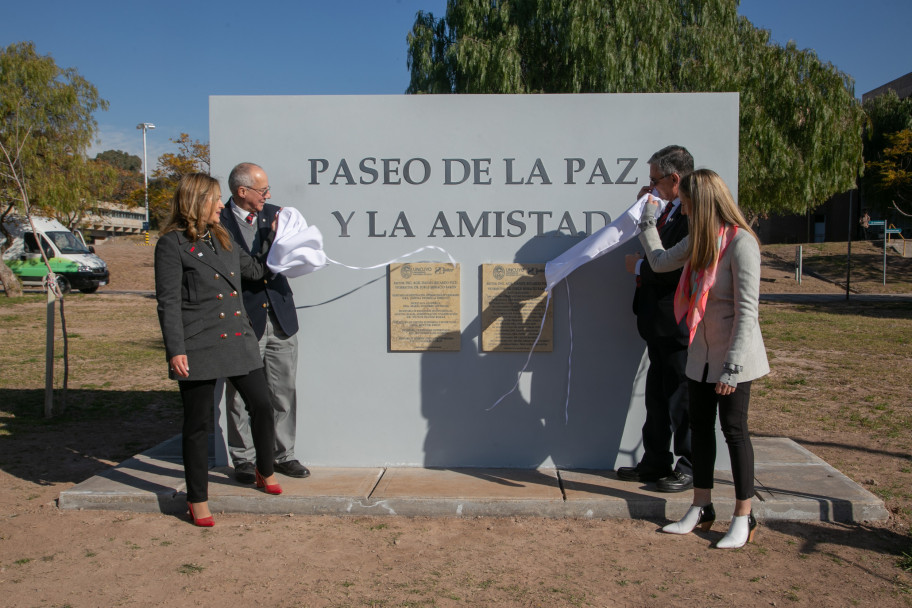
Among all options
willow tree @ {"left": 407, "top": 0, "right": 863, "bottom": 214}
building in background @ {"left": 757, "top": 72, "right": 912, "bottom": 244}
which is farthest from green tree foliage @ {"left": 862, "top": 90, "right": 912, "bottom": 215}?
willow tree @ {"left": 407, "top": 0, "right": 863, "bottom": 214}

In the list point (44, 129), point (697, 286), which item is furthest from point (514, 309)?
point (44, 129)

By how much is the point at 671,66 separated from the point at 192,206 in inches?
543

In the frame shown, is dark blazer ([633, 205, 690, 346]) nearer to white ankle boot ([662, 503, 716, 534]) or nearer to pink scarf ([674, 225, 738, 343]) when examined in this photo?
pink scarf ([674, 225, 738, 343])

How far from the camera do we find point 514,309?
446 centimetres

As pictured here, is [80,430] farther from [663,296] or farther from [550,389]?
[663,296]

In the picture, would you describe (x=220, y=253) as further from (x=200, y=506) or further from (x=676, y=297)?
(x=676, y=297)

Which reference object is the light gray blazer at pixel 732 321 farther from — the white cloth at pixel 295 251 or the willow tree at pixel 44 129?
the willow tree at pixel 44 129

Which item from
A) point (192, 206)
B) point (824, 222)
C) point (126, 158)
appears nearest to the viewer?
point (192, 206)

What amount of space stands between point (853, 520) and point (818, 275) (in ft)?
84.7

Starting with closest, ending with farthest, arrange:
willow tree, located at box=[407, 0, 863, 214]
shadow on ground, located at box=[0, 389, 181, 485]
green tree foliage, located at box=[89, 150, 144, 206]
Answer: shadow on ground, located at box=[0, 389, 181, 485], willow tree, located at box=[407, 0, 863, 214], green tree foliage, located at box=[89, 150, 144, 206]

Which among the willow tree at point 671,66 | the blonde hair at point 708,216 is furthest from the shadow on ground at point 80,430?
the willow tree at point 671,66

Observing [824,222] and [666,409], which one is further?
[824,222]

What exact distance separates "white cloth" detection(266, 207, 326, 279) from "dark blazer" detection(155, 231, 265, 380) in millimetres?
285

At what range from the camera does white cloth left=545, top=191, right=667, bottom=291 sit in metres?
4.11
